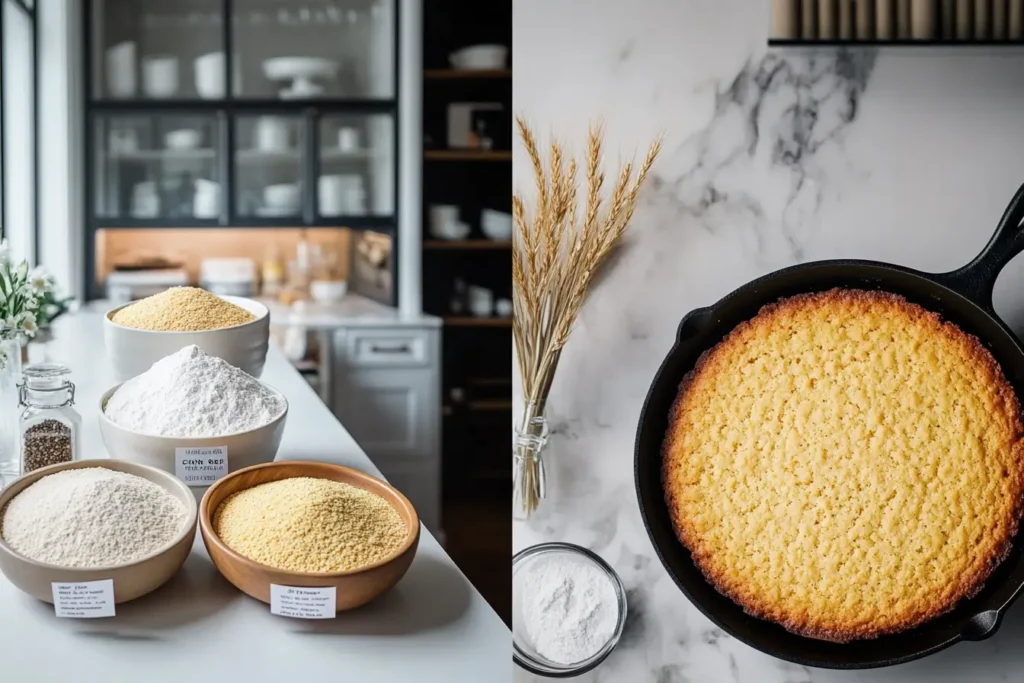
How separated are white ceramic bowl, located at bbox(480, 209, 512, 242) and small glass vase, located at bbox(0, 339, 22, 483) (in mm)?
2619

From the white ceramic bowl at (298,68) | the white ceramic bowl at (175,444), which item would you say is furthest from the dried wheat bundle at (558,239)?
the white ceramic bowl at (298,68)

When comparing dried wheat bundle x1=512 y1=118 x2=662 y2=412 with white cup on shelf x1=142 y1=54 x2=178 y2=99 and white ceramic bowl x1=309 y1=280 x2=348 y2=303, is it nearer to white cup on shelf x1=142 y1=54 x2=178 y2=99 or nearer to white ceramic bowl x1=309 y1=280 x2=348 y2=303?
white ceramic bowl x1=309 y1=280 x2=348 y2=303

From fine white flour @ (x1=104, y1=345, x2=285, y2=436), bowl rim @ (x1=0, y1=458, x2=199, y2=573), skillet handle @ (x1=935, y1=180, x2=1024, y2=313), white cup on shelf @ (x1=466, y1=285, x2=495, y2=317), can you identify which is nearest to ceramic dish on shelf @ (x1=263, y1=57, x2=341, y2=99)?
white cup on shelf @ (x1=466, y1=285, x2=495, y2=317)

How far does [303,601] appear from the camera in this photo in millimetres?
1241

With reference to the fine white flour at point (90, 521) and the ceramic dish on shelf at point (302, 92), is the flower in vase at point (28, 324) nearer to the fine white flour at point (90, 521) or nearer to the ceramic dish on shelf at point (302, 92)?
the fine white flour at point (90, 521)

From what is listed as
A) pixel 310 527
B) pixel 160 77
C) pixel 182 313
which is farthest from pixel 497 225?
pixel 310 527

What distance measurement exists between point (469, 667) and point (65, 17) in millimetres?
3795

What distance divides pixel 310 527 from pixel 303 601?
94 mm

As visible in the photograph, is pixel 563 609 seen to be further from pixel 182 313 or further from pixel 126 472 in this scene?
pixel 182 313

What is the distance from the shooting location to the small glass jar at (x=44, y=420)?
1653mm

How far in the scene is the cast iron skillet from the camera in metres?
1.00

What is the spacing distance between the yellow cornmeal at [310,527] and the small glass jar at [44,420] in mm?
451

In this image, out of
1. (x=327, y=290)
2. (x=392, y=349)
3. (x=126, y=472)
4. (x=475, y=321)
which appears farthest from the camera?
(x=327, y=290)

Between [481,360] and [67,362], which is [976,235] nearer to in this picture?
[67,362]
